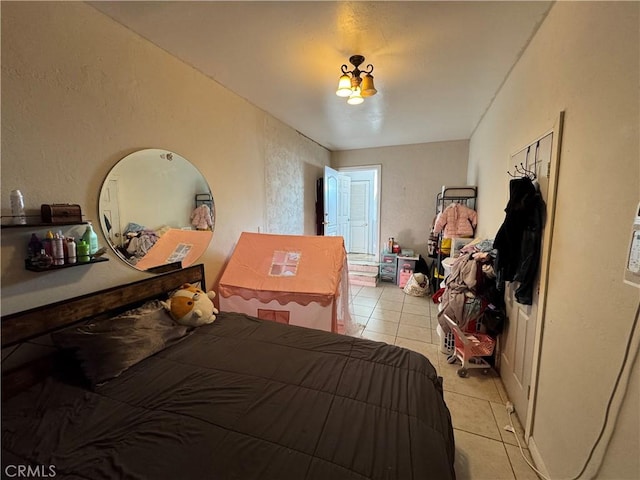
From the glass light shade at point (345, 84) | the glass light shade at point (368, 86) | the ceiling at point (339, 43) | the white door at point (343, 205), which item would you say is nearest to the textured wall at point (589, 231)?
the ceiling at point (339, 43)

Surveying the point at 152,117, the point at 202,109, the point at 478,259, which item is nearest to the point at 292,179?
the point at 202,109

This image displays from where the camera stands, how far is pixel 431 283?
451 cm

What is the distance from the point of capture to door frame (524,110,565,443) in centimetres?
137

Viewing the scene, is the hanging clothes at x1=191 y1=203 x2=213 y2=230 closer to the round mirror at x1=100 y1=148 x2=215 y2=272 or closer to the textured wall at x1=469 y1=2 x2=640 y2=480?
the round mirror at x1=100 y1=148 x2=215 y2=272

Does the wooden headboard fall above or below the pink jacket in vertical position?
below

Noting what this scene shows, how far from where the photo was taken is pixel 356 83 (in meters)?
2.08

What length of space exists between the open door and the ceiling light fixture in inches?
90.1

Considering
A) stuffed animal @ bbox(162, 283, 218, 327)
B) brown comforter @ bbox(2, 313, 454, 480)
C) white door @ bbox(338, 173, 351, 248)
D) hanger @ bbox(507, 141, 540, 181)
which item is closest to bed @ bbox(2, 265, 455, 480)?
brown comforter @ bbox(2, 313, 454, 480)

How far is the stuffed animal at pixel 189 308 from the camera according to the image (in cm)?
180

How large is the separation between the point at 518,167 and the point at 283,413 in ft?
7.19

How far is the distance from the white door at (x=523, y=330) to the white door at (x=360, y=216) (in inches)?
162

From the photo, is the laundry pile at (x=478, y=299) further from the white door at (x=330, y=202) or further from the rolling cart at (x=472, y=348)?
the white door at (x=330, y=202)

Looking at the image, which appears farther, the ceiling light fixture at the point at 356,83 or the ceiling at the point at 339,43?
the ceiling light fixture at the point at 356,83

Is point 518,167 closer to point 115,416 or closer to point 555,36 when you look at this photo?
point 555,36
